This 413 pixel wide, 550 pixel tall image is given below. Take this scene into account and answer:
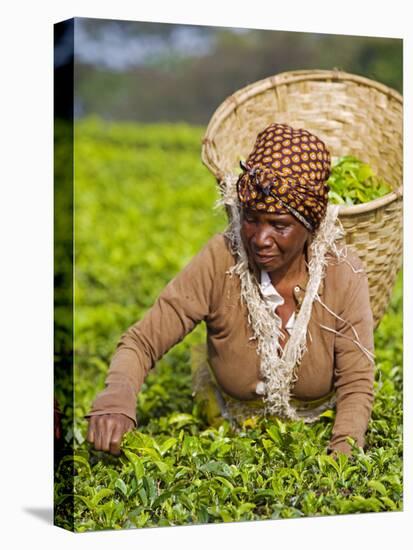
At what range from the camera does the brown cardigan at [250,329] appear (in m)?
5.36

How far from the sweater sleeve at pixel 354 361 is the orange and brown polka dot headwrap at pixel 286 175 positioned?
0.44 m

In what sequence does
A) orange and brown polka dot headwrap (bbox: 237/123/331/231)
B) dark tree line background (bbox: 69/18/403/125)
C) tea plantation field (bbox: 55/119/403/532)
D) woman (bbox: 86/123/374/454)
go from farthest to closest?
dark tree line background (bbox: 69/18/403/125)
woman (bbox: 86/123/374/454)
orange and brown polka dot headwrap (bbox: 237/123/331/231)
tea plantation field (bbox: 55/119/403/532)

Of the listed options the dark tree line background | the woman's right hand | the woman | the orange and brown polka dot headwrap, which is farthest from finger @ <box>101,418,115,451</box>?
the dark tree line background

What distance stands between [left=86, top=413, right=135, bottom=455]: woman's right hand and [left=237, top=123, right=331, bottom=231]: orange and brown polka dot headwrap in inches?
42.8

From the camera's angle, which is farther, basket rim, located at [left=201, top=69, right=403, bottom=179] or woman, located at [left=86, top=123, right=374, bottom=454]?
basket rim, located at [left=201, top=69, right=403, bottom=179]

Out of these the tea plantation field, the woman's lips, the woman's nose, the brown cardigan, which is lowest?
the tea plantation field

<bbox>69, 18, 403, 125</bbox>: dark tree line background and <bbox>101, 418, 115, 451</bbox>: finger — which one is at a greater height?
<bbox>69, 18, 403, 125</bbox>: dark tree line background

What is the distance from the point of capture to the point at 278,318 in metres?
5.38

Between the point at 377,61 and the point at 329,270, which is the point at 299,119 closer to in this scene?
the point at 329,270

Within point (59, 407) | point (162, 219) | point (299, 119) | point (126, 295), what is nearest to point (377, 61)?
point (162, 219)

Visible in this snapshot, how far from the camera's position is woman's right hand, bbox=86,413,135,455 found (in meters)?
5.00

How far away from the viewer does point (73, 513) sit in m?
4.84

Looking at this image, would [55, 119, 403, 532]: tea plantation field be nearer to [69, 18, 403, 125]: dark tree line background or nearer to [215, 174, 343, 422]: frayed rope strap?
[215, 174, 343, 422]: frayed rope strap

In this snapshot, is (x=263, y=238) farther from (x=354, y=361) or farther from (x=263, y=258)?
(x=354, y=361)
